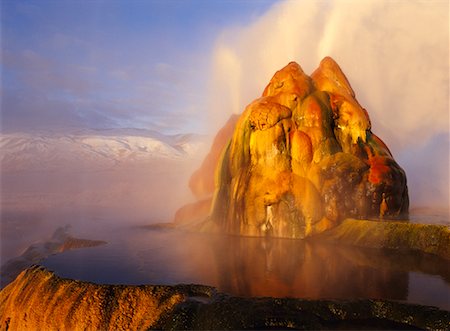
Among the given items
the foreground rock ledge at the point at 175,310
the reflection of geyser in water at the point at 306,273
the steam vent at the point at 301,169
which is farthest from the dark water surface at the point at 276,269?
the steam vent at the point at 301,169

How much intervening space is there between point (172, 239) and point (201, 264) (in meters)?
5.92

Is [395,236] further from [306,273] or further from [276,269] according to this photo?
[276,269]

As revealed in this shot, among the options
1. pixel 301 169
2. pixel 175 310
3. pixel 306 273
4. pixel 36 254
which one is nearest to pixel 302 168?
pixel 301 169

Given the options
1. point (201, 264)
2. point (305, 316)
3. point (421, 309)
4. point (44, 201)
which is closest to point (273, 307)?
point (305, 316)

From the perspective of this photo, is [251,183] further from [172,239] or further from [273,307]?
[273,307]

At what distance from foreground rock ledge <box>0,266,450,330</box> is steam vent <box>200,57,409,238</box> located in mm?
8311

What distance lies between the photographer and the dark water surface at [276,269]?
7.84m

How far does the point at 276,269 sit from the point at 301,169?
23.9ft

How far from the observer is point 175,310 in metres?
6.98

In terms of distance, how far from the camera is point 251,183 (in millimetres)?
16734

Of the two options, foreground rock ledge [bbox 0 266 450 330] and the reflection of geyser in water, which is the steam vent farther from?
foreground rock ledge [bbox 0 266 450 330]

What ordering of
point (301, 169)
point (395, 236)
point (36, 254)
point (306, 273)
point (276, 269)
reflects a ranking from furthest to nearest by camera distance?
point (36, 254), point (301, 169), point (395, 236), point (276, 269), point (306, 273)

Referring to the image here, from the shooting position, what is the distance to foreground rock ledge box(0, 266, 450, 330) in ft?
21.1

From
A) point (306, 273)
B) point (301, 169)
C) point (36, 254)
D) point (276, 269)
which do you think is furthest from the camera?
point (36, 254)
